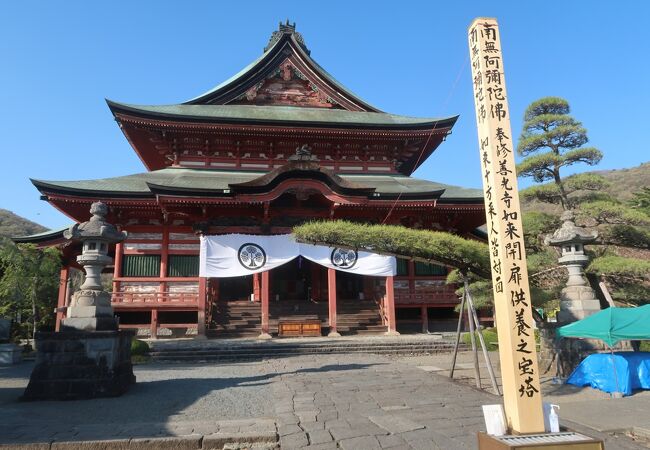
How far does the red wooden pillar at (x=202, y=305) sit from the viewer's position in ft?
54.3

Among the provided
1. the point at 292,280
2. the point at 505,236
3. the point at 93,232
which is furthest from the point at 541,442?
the point at 292,280

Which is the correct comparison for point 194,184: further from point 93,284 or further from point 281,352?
point 93,284

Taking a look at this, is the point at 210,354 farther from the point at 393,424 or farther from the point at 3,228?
the point at 3,228


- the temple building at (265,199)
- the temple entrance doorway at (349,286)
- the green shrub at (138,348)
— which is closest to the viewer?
the green shrub at (138,348)

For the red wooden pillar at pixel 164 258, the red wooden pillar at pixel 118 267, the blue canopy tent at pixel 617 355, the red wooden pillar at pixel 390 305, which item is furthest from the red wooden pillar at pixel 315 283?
the blue canopy tent at pixel 617 355

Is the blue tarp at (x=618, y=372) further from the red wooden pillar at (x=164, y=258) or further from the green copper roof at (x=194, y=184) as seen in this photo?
the red wooden pillar at (x=164, y=258)

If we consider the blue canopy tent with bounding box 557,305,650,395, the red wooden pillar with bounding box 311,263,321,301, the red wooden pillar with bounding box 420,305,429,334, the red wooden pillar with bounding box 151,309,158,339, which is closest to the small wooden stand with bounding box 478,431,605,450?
the blue canopy tent with bounding box 557,305,650,395

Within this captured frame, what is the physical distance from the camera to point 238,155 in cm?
2148

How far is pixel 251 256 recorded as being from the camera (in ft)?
56.3

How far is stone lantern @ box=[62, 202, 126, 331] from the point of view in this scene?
8327mm

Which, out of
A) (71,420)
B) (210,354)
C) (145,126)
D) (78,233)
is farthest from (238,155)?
(71,420)

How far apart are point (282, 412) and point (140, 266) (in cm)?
1381

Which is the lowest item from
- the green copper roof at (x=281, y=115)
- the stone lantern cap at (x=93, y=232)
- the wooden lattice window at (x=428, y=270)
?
the wooden lattice window at (x=428, y=270)

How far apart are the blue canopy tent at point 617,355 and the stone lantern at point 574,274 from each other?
1131mm
